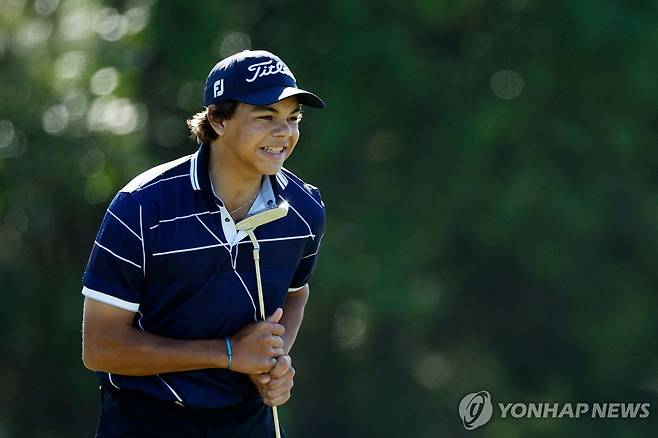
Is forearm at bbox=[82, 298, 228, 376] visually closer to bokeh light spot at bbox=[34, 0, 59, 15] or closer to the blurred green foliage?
the blurred green foliage

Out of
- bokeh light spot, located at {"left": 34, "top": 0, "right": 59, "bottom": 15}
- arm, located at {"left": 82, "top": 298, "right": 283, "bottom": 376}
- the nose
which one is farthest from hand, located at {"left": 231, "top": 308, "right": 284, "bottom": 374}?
bokeh light spot, located at {"left": 34, "top": 0, "right": 59, "bottom": 15}

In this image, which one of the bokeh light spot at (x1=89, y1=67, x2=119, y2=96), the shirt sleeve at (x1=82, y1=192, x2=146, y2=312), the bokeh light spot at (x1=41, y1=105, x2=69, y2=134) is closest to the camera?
the shirt sleeve at (x1=82, y1=192, x2=146, y2=312)

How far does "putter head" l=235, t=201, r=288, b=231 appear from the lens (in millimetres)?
3320

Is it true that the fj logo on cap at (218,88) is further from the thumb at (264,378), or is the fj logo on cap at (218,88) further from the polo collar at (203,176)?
the thumb at (264,378)

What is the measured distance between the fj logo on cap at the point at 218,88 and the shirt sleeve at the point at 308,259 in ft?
1.54

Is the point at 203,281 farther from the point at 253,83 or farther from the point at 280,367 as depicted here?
the point at 253,83

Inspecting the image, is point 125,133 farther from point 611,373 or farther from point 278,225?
point 278,225

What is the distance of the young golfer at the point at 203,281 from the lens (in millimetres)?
3201

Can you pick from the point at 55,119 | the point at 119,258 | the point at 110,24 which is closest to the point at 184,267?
the point at 119,258

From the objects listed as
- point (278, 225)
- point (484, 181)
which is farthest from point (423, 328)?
point (278, 225)

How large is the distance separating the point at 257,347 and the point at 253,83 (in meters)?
0.66

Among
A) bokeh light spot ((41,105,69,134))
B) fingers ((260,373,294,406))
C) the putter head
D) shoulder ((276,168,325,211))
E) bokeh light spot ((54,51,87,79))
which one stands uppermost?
bokeh light spot ((54,51,87,79))

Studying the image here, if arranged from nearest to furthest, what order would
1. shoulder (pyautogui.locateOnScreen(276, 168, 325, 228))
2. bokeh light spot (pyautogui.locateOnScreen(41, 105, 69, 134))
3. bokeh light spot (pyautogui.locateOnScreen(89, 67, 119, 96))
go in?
shoulder (pyautogui.locateOnScreen(276, 168, 325, 228)) < bokeh light spot (pyautogui.locateOnScreen(41, 105, 69, 134)) < bokeh light spot (pyautogui.locateOnScreen(89, 67, 119, 96))

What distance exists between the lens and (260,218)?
333 centimetres
